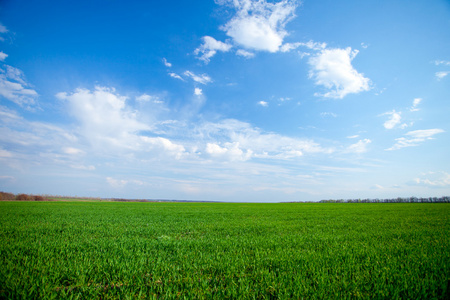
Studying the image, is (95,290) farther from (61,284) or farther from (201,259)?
(201,259)

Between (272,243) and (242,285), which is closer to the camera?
(242,285)

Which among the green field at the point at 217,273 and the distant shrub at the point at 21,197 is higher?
the green field at the point at 217,273

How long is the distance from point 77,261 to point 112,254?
69 centimetres

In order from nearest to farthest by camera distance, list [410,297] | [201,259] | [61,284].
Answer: [410,297], [61,284], [201,259]

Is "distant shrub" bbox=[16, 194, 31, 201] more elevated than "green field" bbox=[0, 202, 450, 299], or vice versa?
"green field" bbox=[0, 202, 450, 299]

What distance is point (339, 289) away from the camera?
299 centimetres

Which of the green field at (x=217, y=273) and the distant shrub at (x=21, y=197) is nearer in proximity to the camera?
the green field at (x=217, y=273)

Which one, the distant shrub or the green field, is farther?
the distant shrub

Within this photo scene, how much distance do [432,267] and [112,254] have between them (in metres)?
6.98

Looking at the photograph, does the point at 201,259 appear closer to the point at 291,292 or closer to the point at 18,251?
the point at 291,292

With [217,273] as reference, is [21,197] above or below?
below

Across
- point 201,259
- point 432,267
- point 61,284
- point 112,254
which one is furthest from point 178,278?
point 432,267

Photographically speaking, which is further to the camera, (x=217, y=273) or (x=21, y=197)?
(x=21, y=197)

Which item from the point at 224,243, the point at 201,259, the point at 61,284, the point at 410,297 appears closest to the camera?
the point at 410,297
